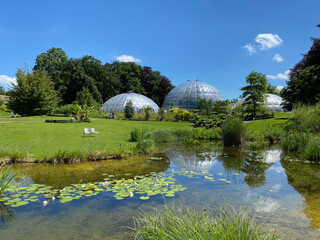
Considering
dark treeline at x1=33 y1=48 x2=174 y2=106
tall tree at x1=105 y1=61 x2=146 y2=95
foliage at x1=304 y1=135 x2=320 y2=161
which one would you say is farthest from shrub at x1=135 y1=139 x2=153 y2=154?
tall tree at x1=105 y1=61 x2=146 y2=95

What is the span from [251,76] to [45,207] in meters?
33.0

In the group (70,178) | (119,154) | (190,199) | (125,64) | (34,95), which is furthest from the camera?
(125,64)

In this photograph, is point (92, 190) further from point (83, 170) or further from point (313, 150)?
point (313, 150)

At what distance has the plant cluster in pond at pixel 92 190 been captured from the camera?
4.94 meters

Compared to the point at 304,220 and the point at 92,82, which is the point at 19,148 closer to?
the point at 304,220

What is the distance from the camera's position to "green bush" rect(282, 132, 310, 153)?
10266 millimetres

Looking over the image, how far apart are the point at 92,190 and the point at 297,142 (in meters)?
9.92

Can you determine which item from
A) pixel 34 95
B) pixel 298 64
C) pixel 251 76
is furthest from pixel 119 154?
pixel 298 64

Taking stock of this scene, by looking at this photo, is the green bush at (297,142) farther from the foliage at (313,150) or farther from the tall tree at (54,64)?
the tall tree at (54,64)

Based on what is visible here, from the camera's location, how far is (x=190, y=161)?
31.0 ft

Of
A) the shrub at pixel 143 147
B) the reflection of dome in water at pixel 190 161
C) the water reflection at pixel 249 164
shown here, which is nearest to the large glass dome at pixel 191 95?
the water reflection at pixel 249 164

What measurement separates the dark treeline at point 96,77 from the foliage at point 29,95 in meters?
8.35

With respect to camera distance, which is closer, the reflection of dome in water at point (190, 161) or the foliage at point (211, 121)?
the reflection of dome in water at point (190, 161)

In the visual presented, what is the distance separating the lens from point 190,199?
5.01 m
